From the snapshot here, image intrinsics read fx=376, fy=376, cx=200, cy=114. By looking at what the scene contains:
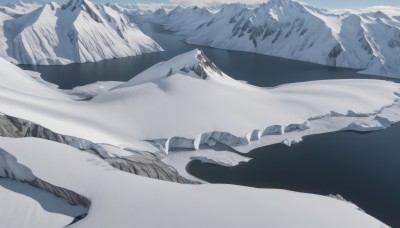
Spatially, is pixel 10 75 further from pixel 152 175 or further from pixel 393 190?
pixel 393 190

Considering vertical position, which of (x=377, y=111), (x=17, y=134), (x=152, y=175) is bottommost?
(x=377, y=111)

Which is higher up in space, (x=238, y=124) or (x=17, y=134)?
(x=17, y=134)

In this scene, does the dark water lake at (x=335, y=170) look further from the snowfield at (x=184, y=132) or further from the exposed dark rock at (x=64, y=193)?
the exposed dark rock at (x=64, y=193)

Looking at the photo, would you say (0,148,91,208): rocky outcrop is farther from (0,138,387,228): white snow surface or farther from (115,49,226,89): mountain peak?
(115,49,226,89): mountain peak

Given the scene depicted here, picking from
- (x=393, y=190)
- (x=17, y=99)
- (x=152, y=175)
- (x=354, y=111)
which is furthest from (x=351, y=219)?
(x=354, y=111)

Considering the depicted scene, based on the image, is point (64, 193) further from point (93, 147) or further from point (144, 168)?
point (93, 147)

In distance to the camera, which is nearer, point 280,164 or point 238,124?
Result: point 280,164
